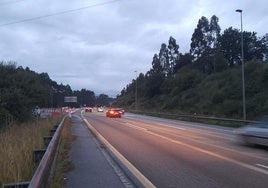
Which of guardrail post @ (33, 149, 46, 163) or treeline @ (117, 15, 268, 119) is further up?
treeline @ (117, 15, 268, 119)

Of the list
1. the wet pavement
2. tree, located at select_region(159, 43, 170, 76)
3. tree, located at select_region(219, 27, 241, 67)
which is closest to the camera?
the wet pavement

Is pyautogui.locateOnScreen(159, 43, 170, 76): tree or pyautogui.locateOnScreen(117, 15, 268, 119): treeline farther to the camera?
pyautogui.locateOnScreen(159, 43, 170, 76): tree

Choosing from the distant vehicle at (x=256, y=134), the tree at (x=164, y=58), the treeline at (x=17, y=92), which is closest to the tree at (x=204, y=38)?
the tree at (x=164, y=58)

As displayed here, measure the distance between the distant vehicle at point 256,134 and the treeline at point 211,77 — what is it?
2797 cm

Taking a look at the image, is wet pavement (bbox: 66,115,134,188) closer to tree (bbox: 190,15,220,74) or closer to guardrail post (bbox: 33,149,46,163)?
guardrail post (bbox: 33,149,46,163)

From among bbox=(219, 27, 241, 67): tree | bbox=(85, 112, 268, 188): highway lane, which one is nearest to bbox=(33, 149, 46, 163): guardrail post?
bbox=(85, 112, 268, 188): highway lane

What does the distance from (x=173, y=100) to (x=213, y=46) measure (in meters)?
24.0

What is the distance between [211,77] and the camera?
8444 centimetres

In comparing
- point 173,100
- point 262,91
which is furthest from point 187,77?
point 262,91

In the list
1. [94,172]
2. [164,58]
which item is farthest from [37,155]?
[164,58]

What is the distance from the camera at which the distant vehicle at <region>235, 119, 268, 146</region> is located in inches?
774

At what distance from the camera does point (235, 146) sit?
829 inches

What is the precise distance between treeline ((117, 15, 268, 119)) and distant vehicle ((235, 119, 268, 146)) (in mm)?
27972

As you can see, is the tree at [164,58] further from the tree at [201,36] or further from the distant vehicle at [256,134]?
the distant vehicle at [256,134]
